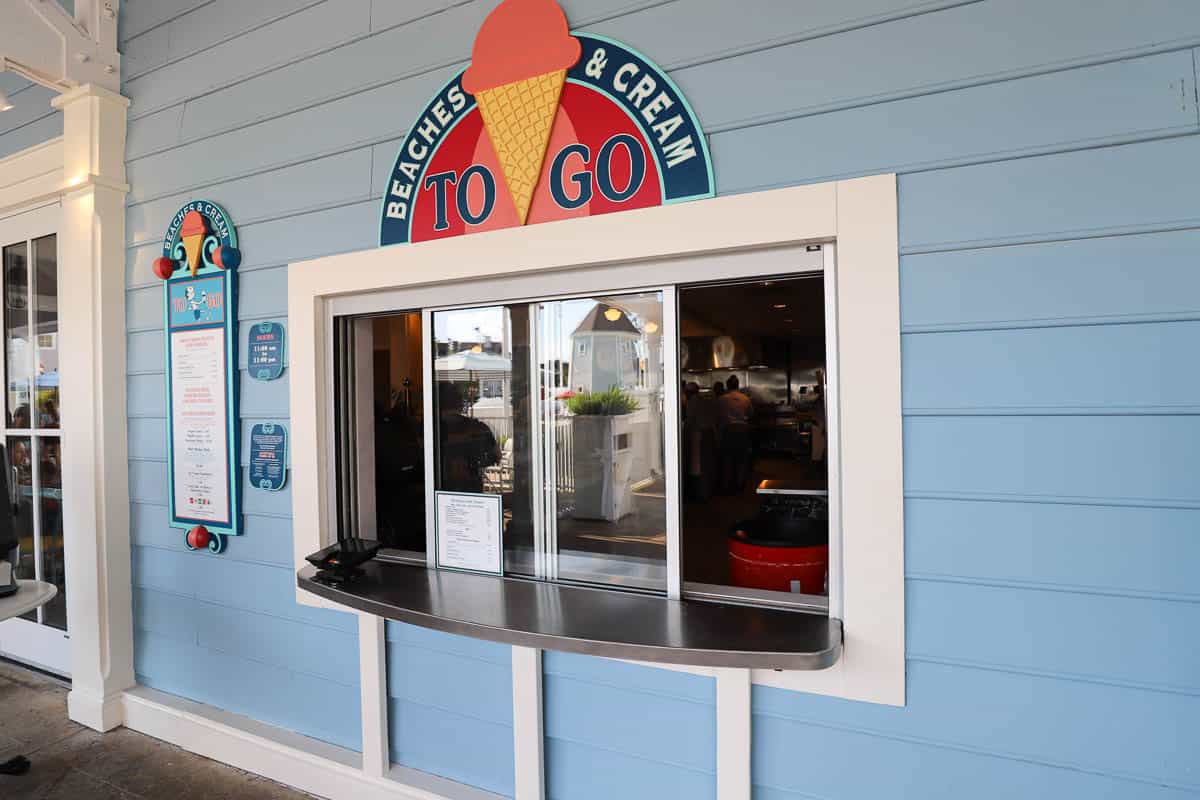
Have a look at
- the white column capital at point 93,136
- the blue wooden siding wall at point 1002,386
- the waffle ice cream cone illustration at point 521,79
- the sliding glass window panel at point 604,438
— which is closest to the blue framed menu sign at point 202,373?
the white column capital at point 93,136

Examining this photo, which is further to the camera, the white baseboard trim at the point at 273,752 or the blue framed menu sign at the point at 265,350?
the blue framed menu sign at the point at 265,350

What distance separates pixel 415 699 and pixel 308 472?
911 mm

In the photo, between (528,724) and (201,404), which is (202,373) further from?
(528,724)

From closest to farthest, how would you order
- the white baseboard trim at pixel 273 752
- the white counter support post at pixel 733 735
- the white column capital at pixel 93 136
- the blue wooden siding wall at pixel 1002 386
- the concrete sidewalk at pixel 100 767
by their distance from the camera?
the blue wooden siding wall at pixel 1002 386 < the white counter support post at pixel 733 735 < the white baseboard trim at pixel 273 752 < the concrete sidewalk at pixel 100 767 < the white column capital at pixel 93 136

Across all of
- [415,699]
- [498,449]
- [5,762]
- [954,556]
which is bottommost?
[5,762]

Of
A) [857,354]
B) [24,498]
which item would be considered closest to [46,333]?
[24,498]

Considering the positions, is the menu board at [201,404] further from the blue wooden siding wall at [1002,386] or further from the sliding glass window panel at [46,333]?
the blue wooden siding wall at [1002,386]

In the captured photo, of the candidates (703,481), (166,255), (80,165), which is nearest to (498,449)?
(166,255)

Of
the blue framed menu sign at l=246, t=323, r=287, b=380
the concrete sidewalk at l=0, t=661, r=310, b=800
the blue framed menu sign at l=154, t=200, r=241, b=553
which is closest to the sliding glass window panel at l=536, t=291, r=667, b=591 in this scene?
the blue framed menu sign at l=246, t=323, r=287, b=380

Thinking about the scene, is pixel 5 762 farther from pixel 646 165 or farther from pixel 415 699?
pixel 646 165

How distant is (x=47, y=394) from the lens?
3188mm

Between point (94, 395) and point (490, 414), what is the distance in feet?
6.70

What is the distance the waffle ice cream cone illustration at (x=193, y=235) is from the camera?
2.62 meters

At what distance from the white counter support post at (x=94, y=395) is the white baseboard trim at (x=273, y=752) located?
0.78ft
